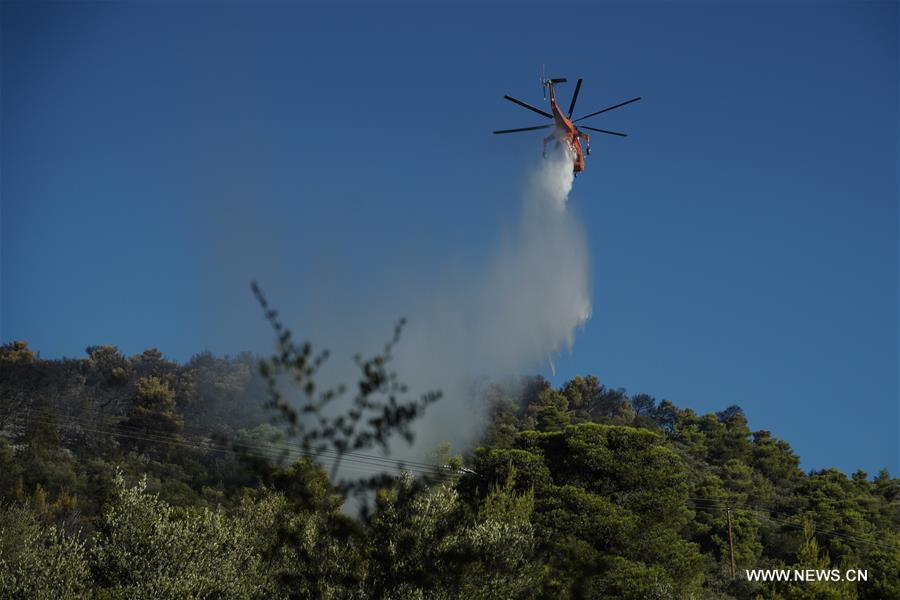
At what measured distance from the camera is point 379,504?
16.9 metres

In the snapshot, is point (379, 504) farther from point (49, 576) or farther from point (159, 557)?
point (49, 576)

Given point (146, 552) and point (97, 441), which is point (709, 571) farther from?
point (97, 441)

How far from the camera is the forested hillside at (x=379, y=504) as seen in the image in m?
18.8

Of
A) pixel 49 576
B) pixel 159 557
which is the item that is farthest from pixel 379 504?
pixel 49 576

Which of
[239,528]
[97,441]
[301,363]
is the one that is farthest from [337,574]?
[97,441]

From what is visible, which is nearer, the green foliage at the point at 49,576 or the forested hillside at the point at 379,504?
the forested hillside at the point at 379,504

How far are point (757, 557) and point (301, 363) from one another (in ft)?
231

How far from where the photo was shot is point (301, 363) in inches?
523

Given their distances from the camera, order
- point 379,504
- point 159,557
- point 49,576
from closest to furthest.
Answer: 1. point 379,504
2. point 49,576
3. point 159,557

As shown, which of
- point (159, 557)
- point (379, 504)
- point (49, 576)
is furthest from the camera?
point (159, 557)

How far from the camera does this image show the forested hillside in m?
18.8

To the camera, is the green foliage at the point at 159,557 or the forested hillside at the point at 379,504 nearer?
the forested hillside at the point at 379,504

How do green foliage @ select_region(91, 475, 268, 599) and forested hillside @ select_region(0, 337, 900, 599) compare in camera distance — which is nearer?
forested hillside @ select_region(0, 337, 900, 599)

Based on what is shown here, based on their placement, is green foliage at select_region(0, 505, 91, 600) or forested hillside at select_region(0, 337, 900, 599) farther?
green foliage at select_region(0, 505, 91, 600)
